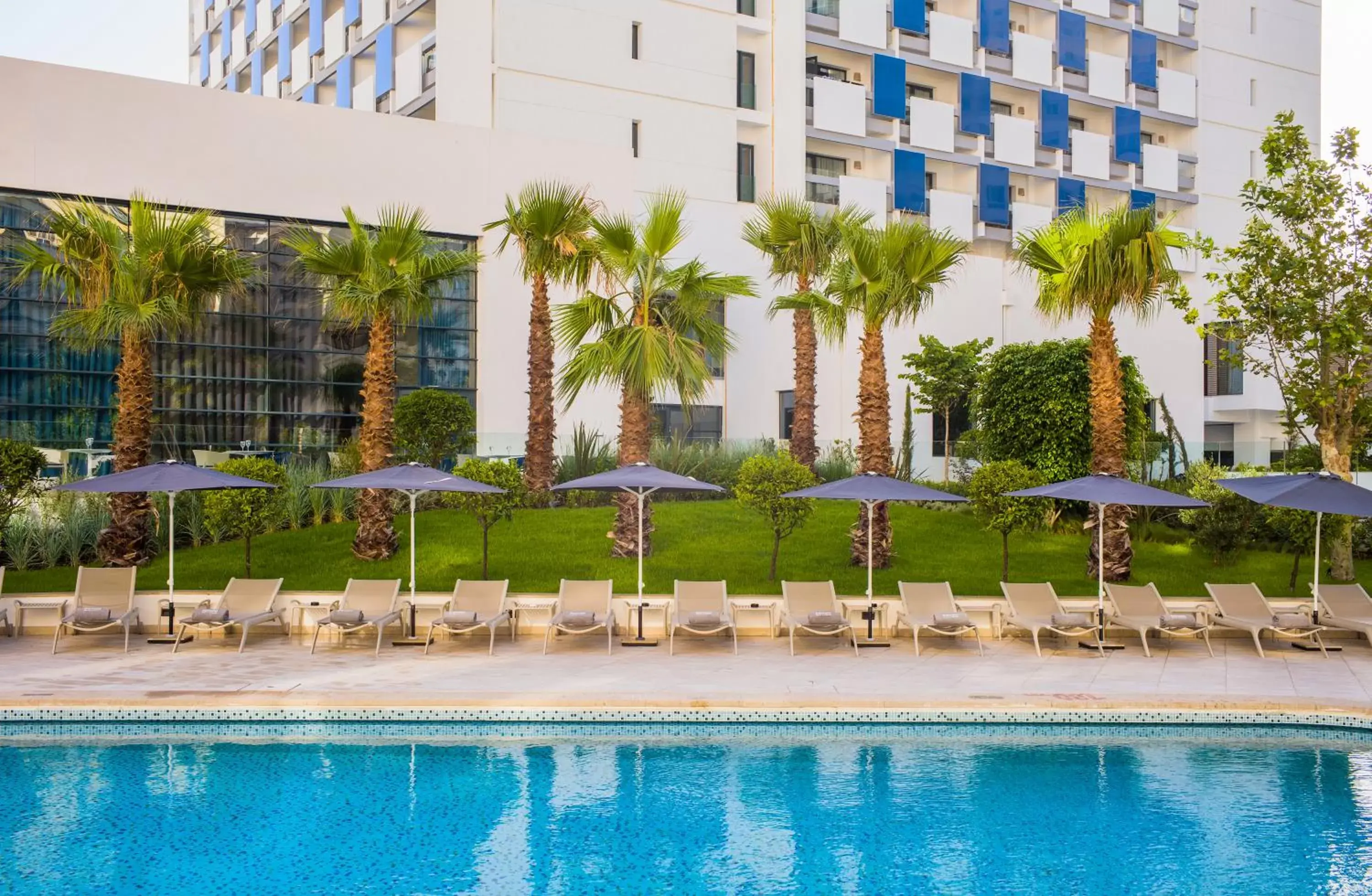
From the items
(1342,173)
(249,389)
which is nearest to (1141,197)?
(1342,173)

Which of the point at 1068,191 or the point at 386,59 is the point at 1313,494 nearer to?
the point at 386,59

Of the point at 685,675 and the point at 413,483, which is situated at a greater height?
the point at 413,483

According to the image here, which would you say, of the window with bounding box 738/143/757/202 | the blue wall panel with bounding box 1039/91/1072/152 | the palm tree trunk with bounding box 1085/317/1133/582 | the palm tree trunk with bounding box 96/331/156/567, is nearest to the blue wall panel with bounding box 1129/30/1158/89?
the blue wall panel with bounding box 1039/91/1072/152

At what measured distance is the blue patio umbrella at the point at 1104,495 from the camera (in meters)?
13.8

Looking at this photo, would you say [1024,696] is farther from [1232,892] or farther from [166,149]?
[166,149]

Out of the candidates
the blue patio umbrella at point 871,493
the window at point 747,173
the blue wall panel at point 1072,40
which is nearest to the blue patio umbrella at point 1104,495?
the blue patio umbrella at point 871,493

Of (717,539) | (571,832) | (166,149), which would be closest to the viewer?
(571,832)

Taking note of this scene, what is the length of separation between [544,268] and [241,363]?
8.50m

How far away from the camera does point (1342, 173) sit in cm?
1617

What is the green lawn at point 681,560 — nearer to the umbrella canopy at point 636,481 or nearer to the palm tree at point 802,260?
the umbrella canopy at point 636,481

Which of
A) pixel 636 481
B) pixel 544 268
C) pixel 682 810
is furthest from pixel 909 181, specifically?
pixel 682 810

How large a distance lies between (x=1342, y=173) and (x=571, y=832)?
581 inches

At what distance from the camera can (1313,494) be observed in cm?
1344

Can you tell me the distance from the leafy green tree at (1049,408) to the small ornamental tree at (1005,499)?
4408 millimetres
